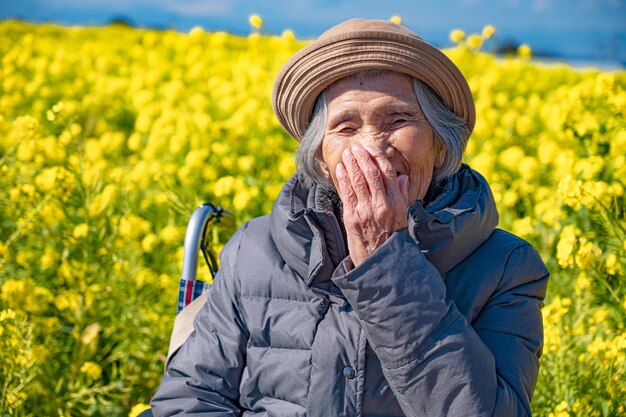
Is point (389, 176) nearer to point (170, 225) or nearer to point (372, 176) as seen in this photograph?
point (372, 176)

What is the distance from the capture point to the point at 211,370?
1.89m

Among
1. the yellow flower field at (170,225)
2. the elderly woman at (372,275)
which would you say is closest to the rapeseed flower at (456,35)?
the yellow flower field at (170,225)

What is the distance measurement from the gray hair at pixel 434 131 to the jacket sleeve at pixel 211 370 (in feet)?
1.06

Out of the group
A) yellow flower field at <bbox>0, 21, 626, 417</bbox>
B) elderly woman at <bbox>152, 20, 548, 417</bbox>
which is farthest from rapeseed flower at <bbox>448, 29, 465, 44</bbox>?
elderly woman at <bbox>152, 20, 548, 417</bbox>

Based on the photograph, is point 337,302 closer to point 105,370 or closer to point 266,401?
point 266,401

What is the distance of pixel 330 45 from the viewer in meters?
1.78

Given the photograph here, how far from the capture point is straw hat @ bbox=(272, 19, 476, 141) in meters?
1.73

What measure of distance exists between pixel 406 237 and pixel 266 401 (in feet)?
1.78

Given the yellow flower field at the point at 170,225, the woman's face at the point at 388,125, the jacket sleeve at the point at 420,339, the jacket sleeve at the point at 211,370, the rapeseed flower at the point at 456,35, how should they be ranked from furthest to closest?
the rapeseed flower at the point at 456,35
the yellow flower field at the point at 170,225
the jacket sleeve at the point at 211,370
the woman's face at the point at 388,125
the jacket sleeve at the point at 420,339

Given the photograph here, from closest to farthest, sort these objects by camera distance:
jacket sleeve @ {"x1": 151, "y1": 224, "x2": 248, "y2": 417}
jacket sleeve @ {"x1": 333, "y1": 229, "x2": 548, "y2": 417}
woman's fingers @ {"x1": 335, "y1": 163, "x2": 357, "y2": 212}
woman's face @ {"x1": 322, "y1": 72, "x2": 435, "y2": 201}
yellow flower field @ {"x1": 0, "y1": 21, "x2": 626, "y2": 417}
→ jacket sleeve @ {"x1": 333, "y1": 229, "x2": 548, "y2": 417} < woman's fingers @ {"x1": 335, "y1": 163, "x2": 357, "y2": 212} < woman's face @ {"x1": 322, "y1": 72, "x2": 435, "y2": 201} < jacket sleeve @ {"x1": 151, "y1": 224, "x2": 248, "y2": 417} < yellow flower field @ {"x1": 0, "y1": 21, "x2": 626, "y2": 417}

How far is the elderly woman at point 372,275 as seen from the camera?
1.56 meters

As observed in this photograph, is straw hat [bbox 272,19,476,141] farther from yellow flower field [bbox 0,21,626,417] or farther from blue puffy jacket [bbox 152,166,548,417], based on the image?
yellow flower field [bbox 0,21,626,417]

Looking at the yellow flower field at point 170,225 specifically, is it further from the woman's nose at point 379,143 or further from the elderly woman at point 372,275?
the woman's nose at point 379,143

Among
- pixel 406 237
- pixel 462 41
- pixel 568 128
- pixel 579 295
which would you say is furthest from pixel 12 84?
pixel 406 237
